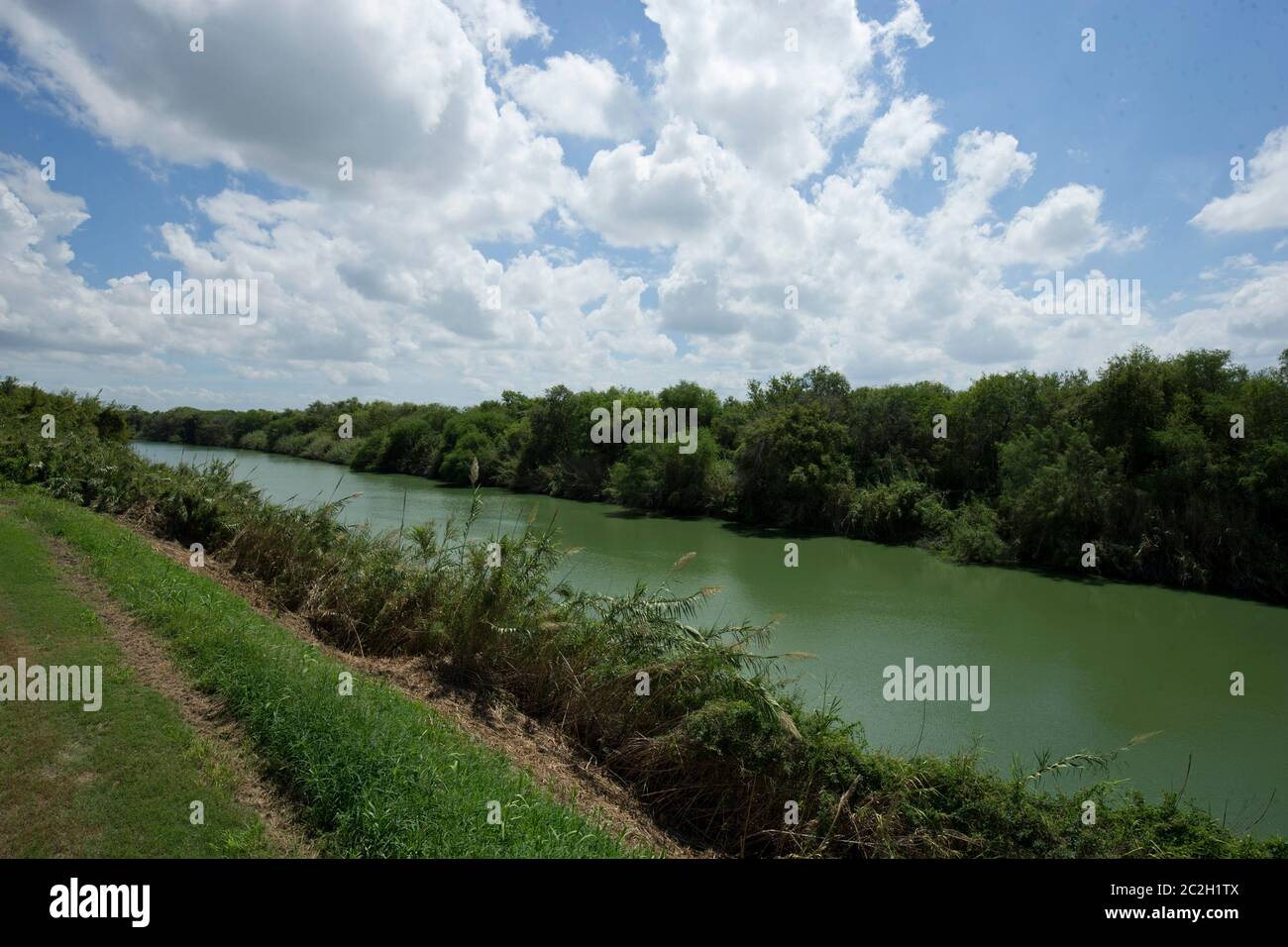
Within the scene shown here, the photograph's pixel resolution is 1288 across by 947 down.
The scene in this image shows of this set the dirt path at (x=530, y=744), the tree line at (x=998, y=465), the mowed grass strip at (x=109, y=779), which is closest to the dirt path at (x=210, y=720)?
the mowed grass strip at (x=109, y=779)

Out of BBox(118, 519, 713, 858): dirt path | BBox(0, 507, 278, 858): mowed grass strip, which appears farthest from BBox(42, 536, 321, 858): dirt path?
BBox(118, 519, 713, 858): dirt path

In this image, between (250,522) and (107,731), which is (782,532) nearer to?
(250,522)

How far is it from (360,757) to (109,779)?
4.33 ft

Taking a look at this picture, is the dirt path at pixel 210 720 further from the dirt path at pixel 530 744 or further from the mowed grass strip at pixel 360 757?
the dirt path at pixel 530 744

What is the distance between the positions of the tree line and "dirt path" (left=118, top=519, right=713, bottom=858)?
265 centimetres

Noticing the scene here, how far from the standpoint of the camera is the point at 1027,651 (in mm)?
13930

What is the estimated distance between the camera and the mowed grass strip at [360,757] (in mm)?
3672

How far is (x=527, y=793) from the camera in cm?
470

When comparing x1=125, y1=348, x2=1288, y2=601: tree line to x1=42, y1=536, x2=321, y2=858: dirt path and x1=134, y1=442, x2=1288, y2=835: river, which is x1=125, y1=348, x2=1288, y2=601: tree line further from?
x1=42, y1=536, x2=321, y2=858: dirt path

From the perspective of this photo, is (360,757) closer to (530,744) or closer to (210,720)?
(210,720)

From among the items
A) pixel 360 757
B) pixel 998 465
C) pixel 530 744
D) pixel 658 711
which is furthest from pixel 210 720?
pixel 998 465

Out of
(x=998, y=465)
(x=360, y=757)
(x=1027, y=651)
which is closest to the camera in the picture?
(x=360, y=757)
